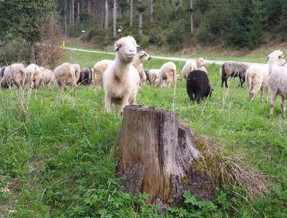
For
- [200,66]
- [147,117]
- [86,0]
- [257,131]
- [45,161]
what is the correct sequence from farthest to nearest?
[86,0] → [200,66] → [257,131] → [45,161] → [147,117]

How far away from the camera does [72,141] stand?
6406 millimetres

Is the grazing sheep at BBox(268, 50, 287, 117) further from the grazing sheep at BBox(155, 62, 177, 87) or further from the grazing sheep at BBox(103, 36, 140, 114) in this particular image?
the grazing sheep at BBox(155, 62, 177, 87)

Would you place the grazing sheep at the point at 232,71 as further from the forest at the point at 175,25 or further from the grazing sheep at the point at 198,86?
the grazing sheep at the point at 198,86

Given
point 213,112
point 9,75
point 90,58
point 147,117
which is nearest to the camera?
point 147,117

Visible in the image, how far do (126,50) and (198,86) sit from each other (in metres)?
5.36

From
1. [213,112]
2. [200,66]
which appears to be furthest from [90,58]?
[213,112]

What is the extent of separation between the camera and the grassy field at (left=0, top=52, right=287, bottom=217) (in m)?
5.25

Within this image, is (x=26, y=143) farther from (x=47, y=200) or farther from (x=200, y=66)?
(x=200, y=66)

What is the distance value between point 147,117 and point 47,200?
5.16ft

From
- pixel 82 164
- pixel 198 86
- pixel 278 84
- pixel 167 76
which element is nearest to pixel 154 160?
pixel 82 164

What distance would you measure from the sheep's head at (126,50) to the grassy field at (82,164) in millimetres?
1246

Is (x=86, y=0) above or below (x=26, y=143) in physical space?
above

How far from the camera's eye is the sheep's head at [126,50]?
26.4 feet

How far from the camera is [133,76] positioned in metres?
8.74
